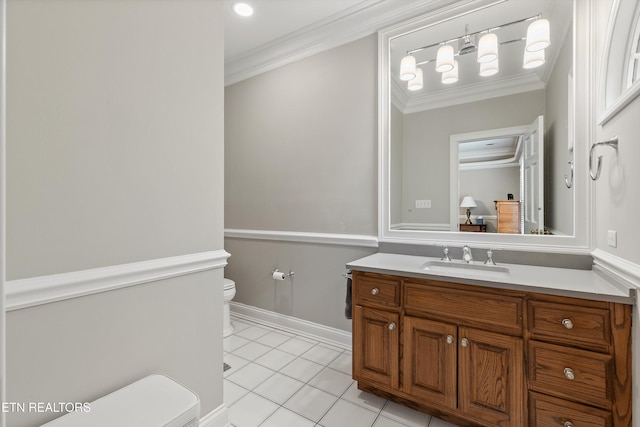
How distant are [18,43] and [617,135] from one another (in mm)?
2347

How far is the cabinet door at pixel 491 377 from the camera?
4.46ft

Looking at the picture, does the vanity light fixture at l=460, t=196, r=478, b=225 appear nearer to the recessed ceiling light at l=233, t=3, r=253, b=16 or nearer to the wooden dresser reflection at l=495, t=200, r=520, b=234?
the wooden dresser reflection at l=495, t=200, r=520, b=234

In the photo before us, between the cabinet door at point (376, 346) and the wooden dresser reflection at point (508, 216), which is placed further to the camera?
the wooden dresser reflection at point (508, 216)

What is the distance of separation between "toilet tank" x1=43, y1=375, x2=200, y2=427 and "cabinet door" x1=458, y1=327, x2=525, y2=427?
1289mm

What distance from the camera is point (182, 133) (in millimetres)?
1365

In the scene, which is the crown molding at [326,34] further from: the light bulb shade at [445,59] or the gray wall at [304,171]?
the light bulb shade at [445,59]

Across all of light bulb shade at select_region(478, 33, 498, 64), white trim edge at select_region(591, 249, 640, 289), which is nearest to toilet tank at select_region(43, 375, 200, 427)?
white trim edge at select_region(591, 249, 640, 289)

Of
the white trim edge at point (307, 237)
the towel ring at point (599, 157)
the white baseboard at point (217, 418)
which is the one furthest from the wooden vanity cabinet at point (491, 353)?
the white baseboard at point (217, 418)

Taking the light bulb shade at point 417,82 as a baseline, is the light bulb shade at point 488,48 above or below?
above

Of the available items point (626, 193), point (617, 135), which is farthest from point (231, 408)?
point (617, 135)

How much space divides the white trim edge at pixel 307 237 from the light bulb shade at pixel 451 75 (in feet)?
4.22

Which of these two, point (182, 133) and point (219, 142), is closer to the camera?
point (182, 133)

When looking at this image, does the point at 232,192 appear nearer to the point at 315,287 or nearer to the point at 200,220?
the point at 315,287

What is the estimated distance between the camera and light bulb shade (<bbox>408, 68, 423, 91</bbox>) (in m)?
2.20
